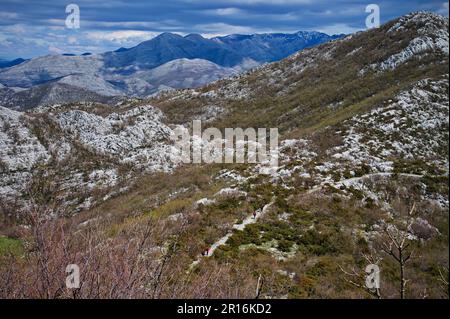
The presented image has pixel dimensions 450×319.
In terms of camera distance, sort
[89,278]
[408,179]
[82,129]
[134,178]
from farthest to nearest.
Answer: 1. [82,129]
2. [134,178]
3. [408,179]
4. [89,278]

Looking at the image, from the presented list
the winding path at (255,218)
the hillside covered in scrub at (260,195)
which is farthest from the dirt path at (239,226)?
the hillside covered in scrub at (260,195)

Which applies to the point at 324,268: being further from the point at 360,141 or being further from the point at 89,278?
the point at 360,141

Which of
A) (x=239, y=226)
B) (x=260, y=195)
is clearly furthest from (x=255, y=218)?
(x=260, y=195)

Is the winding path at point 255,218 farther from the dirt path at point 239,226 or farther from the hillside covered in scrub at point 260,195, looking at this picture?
the hillside covered in scrub at point 260,195

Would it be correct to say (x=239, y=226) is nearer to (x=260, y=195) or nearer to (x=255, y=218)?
(x=255, y=218)

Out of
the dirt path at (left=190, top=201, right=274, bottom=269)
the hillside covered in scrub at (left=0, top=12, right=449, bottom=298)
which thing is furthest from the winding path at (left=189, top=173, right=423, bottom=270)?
the hillside covered in scrub at (left=0, top=12, right=449, bottom=298)

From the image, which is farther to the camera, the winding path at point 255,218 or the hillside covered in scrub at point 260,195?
the winding path at point 255,218

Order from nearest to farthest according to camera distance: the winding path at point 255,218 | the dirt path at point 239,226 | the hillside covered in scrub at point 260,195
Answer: the hillside covered in scrub at point 260,195, the dirt path at point 239,226, the winding path at point 255,218

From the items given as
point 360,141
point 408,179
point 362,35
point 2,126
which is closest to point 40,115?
point 2,126

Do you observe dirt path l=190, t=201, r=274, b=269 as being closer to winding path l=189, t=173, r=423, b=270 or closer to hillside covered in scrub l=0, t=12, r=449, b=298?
winding path l=189, t=173, r=423, b=270
